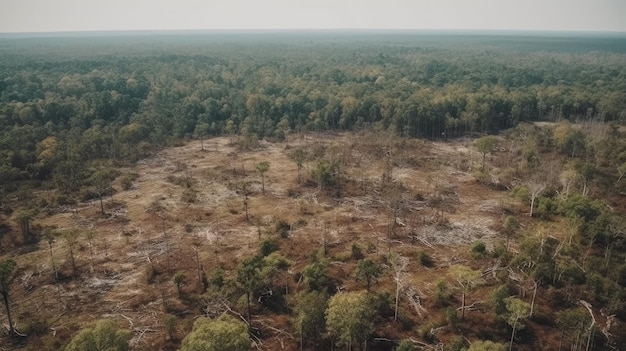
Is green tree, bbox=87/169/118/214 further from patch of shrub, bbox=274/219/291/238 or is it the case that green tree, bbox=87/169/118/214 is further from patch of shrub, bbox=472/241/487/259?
patch of shrub, bbox=472/241/487/259

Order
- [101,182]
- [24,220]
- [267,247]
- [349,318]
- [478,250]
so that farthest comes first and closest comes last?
1. [101,182]
2. [24,220]
3. [267,247]
4. [478,250]
5. [349,318]

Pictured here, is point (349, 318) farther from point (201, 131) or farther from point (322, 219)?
Result: point (201, 131)

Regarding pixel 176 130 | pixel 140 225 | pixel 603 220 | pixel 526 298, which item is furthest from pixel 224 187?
pixel 603 220

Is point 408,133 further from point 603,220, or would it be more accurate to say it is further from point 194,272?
point 194,272

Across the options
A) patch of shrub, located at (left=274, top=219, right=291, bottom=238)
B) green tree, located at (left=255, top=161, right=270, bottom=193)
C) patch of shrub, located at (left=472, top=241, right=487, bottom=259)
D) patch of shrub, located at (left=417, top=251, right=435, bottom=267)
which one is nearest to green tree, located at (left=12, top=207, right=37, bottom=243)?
patch of shrub, located at (left=274, top=219, right=291, bottom=238)

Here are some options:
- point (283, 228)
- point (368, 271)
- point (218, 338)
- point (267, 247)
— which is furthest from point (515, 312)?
point (283, 228)

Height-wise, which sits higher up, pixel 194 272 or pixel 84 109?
pixel 84 109
